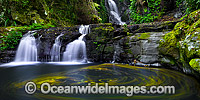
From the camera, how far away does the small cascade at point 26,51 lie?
7.53 m

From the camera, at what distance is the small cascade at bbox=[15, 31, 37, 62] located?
7.53m

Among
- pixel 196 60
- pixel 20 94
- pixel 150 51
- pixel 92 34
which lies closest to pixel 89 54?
pixel 92 34

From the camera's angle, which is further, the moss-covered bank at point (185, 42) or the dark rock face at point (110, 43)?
the dark rock face at point (110, 43)

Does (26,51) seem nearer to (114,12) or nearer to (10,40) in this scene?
(10,40)

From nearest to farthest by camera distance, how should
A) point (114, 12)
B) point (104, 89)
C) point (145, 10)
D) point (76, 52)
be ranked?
1. point (104, 89)
2. point (76, 52)
3. point (145, 10)
4. point (114, 12)

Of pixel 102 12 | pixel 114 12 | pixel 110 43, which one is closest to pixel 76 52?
pixel 110 43

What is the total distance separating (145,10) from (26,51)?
1222 cm

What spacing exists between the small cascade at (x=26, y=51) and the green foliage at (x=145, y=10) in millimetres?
10901

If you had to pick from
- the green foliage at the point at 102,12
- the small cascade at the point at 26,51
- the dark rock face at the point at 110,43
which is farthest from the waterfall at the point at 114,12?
the small cascade at the point at 26,51

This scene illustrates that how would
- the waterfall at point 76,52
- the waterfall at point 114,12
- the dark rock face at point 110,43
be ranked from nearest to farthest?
the dark rock face at point 110,43 → the waterfall at point 76,52 → the waterfall at point 114,12

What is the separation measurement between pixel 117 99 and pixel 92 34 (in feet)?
19.6

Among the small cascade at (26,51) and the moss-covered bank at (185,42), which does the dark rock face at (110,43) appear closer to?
the small cascade at (26,51)

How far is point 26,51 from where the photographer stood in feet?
25.2

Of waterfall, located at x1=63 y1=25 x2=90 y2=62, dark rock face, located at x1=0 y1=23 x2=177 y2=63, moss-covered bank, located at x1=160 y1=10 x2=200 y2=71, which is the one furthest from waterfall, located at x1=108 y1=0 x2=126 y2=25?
moss-covered bank, located at x1=160 y1=10 x2=200 y2=71
